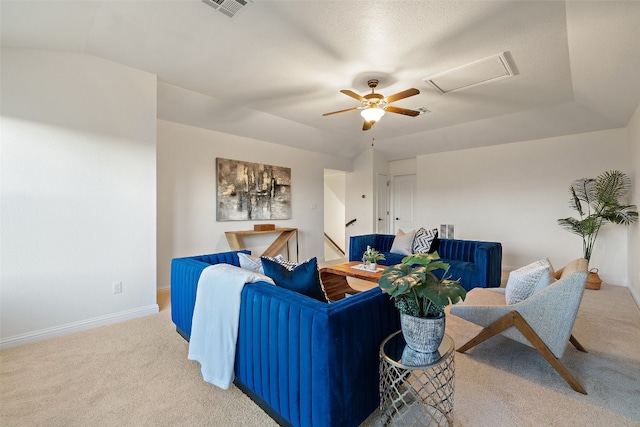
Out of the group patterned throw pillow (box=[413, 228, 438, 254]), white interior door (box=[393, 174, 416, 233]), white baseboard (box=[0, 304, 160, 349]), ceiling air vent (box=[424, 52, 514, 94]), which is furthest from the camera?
white interior door (box=[393, 174, 416, 233])

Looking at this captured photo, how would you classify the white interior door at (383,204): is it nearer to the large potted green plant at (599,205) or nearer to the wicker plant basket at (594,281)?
the large potted green plant at (599,205)

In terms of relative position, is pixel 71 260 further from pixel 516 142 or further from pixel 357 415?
pixel 516 142

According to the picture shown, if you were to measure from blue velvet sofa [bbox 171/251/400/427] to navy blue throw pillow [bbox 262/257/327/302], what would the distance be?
0.43 feet

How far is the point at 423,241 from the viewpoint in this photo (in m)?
4.24

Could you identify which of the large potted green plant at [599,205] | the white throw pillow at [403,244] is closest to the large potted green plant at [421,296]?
the white throw pillow at [403,244]

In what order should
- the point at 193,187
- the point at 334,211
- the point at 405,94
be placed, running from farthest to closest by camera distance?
the point at 334,211
the point at 193,187
the point at 405,94

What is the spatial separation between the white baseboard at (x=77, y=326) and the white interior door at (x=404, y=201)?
5439mm

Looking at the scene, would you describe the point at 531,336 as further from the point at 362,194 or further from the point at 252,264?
the point at 362,194

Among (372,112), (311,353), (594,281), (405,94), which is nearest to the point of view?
(311,353)

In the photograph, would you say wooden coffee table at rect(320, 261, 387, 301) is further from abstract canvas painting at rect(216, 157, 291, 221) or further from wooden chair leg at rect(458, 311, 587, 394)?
abstract canvas painting at rect(216, 157, 291, 221)

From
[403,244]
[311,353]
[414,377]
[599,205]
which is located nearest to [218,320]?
[311,353]

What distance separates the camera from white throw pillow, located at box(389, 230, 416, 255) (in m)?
4.36

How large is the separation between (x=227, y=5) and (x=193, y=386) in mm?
2682

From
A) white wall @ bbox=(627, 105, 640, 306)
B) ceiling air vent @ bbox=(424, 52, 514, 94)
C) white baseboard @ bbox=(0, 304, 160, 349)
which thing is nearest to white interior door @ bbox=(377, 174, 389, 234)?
ceiling air vent @ bbox=(424, 52, 514, 94)
